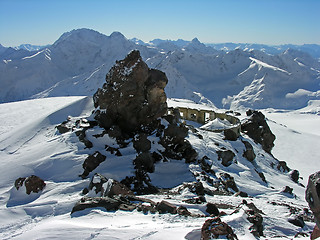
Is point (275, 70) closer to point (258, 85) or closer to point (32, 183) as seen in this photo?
point (258, 85)

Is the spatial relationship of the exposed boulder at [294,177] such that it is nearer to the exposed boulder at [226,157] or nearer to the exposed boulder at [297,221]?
the exposed boulder at [226,157]

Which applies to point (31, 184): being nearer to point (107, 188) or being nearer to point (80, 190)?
point (80, 190)

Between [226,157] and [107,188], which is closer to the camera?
[107,188]

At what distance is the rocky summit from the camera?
1870 centimetres

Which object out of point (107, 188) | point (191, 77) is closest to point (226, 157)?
point (107, 188)

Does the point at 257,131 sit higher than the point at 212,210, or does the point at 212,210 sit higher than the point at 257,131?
the point at 212,210

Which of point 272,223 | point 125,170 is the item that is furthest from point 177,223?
point 125,170

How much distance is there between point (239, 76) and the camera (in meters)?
142

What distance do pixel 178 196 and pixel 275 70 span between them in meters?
141

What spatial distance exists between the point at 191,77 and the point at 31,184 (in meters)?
132

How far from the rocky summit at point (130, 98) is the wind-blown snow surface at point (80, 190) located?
1.74 m

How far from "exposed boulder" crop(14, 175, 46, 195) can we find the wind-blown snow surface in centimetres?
35

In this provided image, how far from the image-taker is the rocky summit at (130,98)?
18.7 meters

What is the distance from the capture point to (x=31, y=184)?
13.6 meters
